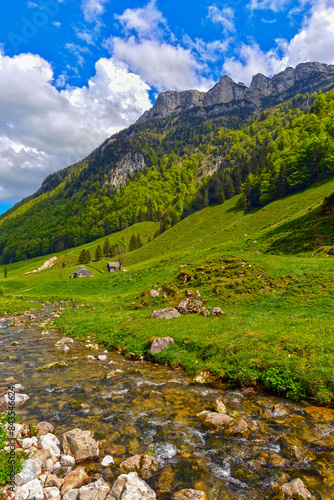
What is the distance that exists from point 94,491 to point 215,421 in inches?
205

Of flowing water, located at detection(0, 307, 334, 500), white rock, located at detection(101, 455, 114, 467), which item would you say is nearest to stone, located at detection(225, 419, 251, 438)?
flowing water, located at detection(0, 307, 334, 500)

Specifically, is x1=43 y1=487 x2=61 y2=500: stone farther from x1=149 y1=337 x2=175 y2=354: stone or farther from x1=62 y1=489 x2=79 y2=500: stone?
x1=149 y1=337 x2=175 y2=354: stone

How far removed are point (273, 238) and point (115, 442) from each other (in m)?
47.0

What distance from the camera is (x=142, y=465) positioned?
727 centimetres

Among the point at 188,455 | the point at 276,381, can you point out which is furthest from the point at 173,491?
the point at 276,381

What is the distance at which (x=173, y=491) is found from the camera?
6.46 meters

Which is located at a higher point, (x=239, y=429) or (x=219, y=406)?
(x=239, y=429)

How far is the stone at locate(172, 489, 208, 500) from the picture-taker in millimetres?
6179

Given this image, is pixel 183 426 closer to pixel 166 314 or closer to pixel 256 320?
pixel 256 320

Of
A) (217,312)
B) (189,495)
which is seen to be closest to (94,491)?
(189,495)

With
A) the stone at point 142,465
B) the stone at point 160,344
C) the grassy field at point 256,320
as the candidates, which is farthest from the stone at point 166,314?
the stone at point 142,465

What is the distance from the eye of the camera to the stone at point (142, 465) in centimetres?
709

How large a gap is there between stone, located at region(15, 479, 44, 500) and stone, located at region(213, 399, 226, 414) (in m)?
7.04

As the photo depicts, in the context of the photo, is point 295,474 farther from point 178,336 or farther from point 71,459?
point 178,336
